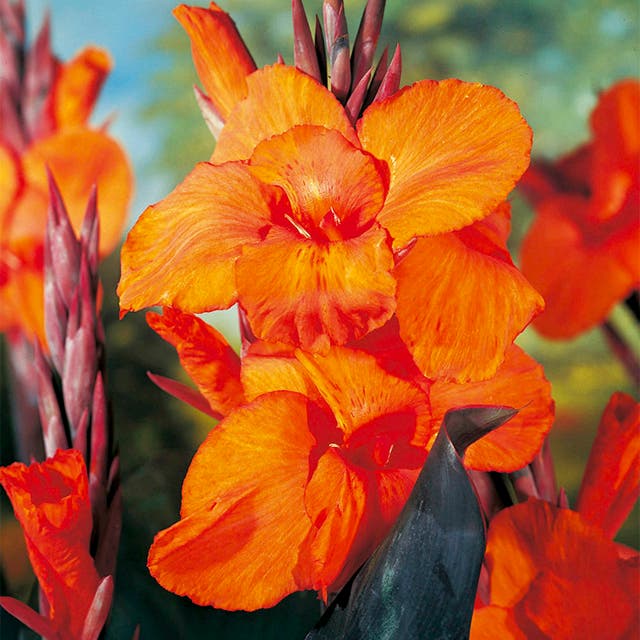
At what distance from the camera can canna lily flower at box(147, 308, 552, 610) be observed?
1.51 feet

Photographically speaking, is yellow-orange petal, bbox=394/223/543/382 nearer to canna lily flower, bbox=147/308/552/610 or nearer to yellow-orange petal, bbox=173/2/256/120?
canna lily flower, bbox=147/308/552/610

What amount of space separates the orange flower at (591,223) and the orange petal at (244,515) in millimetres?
304

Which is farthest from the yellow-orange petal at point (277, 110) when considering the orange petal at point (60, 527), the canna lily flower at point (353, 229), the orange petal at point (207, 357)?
the orange petal at point (60, 527)

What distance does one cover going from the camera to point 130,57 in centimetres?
69

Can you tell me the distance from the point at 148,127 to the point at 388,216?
32 cm

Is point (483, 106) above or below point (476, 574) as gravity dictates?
above

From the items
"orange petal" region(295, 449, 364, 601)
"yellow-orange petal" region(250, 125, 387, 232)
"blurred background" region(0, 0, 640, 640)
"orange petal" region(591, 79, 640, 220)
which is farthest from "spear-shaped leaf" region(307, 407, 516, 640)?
"orange petal" region(591, 79, 640, 220)

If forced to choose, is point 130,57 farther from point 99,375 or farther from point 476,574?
point 476,574

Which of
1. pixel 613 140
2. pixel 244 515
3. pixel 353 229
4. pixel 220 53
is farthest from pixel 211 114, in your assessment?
pixel 613 140

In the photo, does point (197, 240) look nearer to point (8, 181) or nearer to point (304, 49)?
point (304, 49)

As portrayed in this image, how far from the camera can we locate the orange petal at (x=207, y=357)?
0.50 m

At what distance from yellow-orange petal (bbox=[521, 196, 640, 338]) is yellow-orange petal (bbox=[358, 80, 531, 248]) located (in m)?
0.25

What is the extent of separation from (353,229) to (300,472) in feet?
0.45

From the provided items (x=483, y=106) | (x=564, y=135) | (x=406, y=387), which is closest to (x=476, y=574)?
(x=406, y=387)
